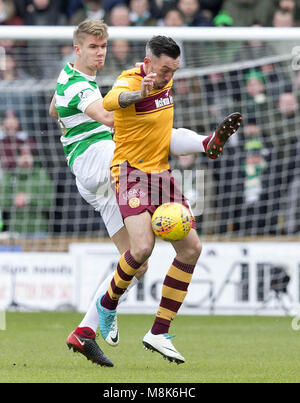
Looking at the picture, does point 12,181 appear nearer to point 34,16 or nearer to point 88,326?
point 34,16

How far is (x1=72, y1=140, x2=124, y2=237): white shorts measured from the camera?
6707 mm

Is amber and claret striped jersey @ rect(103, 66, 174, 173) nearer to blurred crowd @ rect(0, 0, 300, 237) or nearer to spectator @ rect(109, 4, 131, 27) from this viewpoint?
blurred crowd @ rect(0, 0, 300, 237)

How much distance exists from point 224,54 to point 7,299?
4247 millimetres

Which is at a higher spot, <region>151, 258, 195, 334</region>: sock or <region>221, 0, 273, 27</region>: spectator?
<region>221, 0, 273, 27</region>: spectator

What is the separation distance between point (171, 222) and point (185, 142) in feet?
2.40

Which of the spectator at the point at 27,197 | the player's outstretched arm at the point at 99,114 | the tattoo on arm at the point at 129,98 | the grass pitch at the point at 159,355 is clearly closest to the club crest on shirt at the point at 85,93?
the player's outstretched arm at the point at 99,114

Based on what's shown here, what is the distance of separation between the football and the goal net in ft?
16.5

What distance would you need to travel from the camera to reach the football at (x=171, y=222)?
19.6 feet

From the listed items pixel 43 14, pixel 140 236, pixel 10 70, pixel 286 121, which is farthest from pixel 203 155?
pixel 140 236

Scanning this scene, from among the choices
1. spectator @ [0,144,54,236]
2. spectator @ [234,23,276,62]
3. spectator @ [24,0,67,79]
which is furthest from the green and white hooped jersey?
spectator @ [24,0,67,79]

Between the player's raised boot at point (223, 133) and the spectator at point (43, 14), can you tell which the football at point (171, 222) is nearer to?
the player's raised boot at point (223, 133)

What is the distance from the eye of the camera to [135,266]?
6180mm

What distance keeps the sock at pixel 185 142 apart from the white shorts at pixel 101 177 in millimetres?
566
